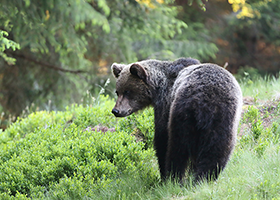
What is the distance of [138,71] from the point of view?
407cm

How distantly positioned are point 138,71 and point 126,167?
134cm

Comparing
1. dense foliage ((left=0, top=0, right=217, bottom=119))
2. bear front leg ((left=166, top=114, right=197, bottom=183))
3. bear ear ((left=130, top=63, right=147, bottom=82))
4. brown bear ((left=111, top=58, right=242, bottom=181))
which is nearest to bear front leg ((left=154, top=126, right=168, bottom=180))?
brown bear ((left=111, top=58, right=242, bottom=181))

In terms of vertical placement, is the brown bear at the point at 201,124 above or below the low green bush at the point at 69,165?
above

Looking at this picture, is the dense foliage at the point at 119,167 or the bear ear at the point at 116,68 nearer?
the dense foliage at the point at 119,167

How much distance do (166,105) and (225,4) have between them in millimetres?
13451

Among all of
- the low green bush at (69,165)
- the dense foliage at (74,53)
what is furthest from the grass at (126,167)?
the dense foliage at (74,53)

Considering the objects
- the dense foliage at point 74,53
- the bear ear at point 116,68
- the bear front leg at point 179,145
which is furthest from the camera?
the dense foliage at point 74,53

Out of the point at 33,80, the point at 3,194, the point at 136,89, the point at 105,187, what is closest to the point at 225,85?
the point at 136,89

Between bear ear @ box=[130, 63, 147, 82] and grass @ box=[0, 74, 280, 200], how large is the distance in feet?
3.45

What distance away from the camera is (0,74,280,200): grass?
3223mm

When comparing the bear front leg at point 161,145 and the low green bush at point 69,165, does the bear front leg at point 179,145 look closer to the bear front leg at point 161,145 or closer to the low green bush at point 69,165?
the bear front leg at point 161,145

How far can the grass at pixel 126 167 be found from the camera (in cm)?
322

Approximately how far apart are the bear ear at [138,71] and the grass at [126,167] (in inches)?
41.4

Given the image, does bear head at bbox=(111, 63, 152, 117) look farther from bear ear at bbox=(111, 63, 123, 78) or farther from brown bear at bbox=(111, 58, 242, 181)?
brown bear at bbox=(111, 58, 242, 181)
